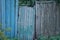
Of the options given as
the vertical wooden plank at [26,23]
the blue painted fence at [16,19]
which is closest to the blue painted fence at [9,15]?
the blue painted fence at [16,19]

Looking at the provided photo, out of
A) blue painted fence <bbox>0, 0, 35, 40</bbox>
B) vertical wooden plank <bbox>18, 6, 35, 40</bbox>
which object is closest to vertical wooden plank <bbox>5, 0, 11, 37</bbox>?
blue painted fence <bbox>0, 0, 35, 40</bbox>

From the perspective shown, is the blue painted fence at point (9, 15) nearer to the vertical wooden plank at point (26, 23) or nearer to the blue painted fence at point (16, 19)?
the blue painted fence at point (16, 19)

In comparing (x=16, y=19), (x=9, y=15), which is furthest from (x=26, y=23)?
(x=9, y=15)

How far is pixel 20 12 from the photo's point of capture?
9.40 m

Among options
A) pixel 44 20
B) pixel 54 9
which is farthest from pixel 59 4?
pixel 44 20

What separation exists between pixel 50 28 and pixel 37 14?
974 millimetres

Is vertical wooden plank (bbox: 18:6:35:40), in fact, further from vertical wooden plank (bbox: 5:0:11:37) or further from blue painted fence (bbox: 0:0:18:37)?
vertical wooden plank (bbox: 5:0:11:37)

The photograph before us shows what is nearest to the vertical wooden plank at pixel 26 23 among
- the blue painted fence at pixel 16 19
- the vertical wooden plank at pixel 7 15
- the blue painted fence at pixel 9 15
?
the blue painted fence at pixel 16 19

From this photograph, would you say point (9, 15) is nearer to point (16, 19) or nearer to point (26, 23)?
point (16, 19)

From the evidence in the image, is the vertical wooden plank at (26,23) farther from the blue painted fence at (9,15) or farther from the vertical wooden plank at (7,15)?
the vertical wooden plank at (7,15)

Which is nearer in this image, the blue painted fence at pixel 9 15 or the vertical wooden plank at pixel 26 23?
the blue painted fence at pixel 9 15

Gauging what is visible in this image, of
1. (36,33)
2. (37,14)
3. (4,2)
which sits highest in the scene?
→ (4,2)

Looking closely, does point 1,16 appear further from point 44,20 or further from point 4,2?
point 44,20

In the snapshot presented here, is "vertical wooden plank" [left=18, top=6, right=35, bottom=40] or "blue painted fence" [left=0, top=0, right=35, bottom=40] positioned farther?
"vertical wooden plank" [left=18, top=6, right=35, bottom=40]
